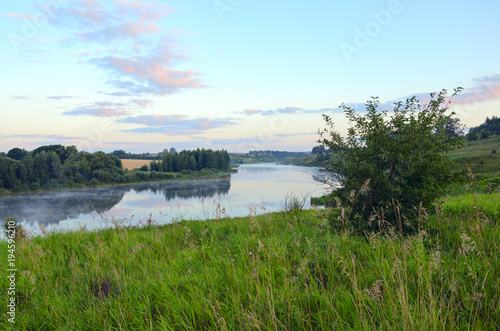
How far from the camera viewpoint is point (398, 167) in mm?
5867

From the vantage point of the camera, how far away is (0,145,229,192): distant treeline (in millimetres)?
94312

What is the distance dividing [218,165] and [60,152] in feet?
249

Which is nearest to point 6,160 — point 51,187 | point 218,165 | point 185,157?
point 51,187

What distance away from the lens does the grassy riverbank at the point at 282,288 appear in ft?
9.25

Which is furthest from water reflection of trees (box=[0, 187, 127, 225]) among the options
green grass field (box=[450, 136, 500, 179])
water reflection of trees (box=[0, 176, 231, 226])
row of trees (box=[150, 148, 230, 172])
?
green grass field (box=[450, 136, 500, 179])

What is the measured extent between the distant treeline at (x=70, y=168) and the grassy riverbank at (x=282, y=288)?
4573 inches

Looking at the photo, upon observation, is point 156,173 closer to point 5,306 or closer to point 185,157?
point 185,157

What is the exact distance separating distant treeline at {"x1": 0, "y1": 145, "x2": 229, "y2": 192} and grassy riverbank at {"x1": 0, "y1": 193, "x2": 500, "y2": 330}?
381ft

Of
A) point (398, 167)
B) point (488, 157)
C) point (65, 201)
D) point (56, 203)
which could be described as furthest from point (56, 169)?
point (488, 157)

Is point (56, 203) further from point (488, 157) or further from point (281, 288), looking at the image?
point (488, 157)

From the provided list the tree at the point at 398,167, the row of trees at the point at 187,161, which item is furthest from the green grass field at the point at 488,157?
the row of trees at the point at 187,161

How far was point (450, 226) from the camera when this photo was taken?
19.5 feet

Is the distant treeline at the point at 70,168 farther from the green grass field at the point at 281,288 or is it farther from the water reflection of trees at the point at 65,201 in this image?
the green grass field at the point at 281,288

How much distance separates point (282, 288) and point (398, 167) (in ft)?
13.1
